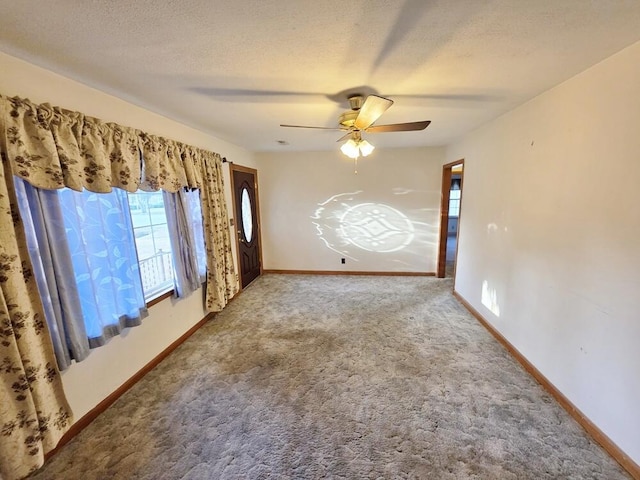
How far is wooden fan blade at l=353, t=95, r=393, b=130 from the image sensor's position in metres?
1.66

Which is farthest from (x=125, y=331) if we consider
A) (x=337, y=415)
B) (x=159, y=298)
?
(x=337, y=415)

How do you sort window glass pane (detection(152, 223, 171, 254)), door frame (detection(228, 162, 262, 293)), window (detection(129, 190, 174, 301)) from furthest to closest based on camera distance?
door frame (detection(228, 162, 262, 293)) < window glass pane (detection(152, 223, 171, 254)) < window (detection(129, 190, 174, 301))

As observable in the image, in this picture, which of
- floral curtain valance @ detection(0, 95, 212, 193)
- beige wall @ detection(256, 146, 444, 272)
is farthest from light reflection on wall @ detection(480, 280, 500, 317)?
floral curtain valance @ detection(0, 95, 212, 193)

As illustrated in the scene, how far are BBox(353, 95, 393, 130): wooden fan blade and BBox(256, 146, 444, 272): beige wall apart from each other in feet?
8.43

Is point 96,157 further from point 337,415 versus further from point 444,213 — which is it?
point 444,213

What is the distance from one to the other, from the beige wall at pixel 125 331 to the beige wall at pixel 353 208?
205 cm

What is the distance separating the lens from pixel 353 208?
4812 mm

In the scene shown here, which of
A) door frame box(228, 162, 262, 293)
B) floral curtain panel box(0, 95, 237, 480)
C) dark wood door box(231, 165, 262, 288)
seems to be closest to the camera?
floral curtain panel box(0, 95, 237, 480)

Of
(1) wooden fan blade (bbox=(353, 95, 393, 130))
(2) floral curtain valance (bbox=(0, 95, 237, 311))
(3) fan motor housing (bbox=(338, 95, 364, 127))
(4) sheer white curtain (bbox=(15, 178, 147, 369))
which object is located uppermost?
(3) fan motor housing (bbox=(338, 95, 364, 127))

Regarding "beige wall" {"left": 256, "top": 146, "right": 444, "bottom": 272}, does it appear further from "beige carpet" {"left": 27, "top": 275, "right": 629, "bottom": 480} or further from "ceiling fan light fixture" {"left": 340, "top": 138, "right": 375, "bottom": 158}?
"ceiling fan light fixture" {"left": 340, "top": 138, "right": 375, "bottom": 158}

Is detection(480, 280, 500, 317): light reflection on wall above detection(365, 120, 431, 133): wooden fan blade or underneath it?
underneath

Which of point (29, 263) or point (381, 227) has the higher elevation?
point (29, 263)

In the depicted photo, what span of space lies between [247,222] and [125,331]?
2.65 metres

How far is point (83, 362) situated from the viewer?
5.96 feet
